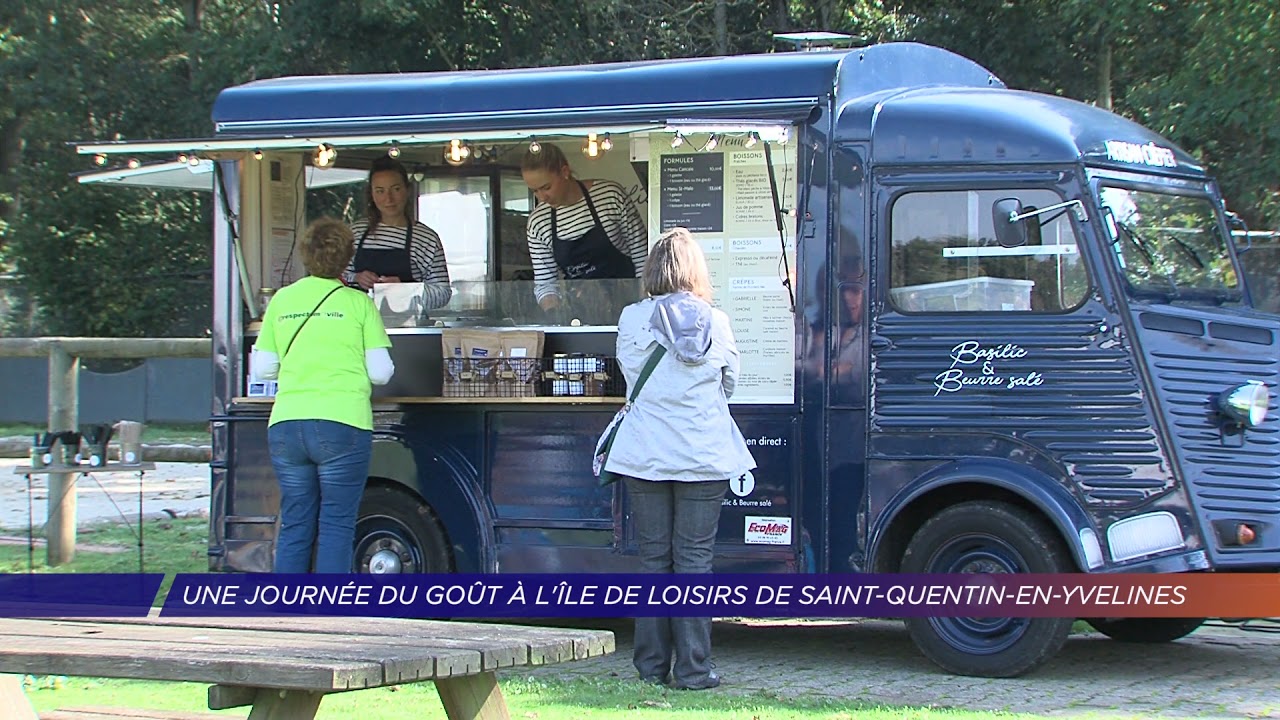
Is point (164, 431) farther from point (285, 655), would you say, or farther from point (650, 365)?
point (285, 655)

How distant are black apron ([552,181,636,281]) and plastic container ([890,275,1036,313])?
6.19 ft

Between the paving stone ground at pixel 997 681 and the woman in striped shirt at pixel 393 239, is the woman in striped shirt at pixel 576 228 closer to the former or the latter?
the woman in striped shirt at pixel 393 239

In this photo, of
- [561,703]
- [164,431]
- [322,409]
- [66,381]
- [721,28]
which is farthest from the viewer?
[164,431]

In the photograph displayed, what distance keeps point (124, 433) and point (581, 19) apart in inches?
348

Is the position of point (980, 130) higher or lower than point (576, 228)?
higher

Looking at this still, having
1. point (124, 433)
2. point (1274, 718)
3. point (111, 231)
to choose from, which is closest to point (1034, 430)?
point (1274, 718)

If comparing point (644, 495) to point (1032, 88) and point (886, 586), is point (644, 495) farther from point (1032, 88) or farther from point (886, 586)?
point (1032, 88)

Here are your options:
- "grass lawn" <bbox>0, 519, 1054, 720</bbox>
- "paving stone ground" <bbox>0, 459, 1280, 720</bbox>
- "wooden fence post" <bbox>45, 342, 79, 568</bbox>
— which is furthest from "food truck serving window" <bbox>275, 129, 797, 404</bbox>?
"wooden fence post" <bbox>45, 342, 79, 568</bbox>

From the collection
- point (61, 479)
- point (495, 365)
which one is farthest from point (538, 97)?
point (61, 479)

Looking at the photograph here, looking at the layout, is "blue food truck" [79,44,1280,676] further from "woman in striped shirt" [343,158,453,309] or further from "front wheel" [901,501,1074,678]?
"woman in striped shirt" [343,158,453,309]

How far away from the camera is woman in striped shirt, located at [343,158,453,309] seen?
9.04 meters

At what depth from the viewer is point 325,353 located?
291 inches

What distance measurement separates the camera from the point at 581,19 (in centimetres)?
1705

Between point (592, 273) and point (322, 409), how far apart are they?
1.80 metres
